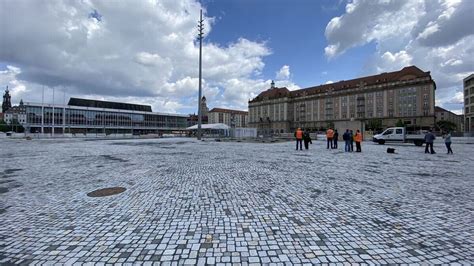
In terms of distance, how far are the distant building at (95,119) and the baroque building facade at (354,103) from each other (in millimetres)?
58907

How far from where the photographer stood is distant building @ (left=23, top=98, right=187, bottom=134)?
9212 cm

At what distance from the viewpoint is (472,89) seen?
246 ft

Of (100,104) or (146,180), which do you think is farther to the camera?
(100,104)

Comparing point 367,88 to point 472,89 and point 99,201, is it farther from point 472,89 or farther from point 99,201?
point 99,201

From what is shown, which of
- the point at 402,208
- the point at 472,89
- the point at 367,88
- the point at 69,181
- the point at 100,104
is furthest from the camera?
the point at 100,104

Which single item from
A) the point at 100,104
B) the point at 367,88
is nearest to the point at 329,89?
the point at 367,88

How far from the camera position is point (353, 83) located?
382ft

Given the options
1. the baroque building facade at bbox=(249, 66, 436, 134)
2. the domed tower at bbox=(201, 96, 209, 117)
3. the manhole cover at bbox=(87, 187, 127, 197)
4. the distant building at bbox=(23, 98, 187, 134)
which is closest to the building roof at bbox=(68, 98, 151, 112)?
the distant building at bbox=(23, 98, 187, 134)

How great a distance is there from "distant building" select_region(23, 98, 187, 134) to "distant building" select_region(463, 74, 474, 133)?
125 m

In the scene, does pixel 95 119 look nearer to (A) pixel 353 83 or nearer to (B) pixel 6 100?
(B) pixel 6 100

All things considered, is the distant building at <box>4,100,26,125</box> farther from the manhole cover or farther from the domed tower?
the manhole cover

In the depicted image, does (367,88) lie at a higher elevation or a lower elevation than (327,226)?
higher

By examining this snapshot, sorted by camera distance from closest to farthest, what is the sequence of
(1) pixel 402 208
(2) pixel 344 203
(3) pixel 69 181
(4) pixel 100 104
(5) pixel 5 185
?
1. (1) pixel 402 208
2. (2) pixel 344 203
3. (5) pixel 5 185
4. (3) pixel 69 181
5. (4) pixel 100 104

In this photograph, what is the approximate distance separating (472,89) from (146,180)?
10612 centimetres
